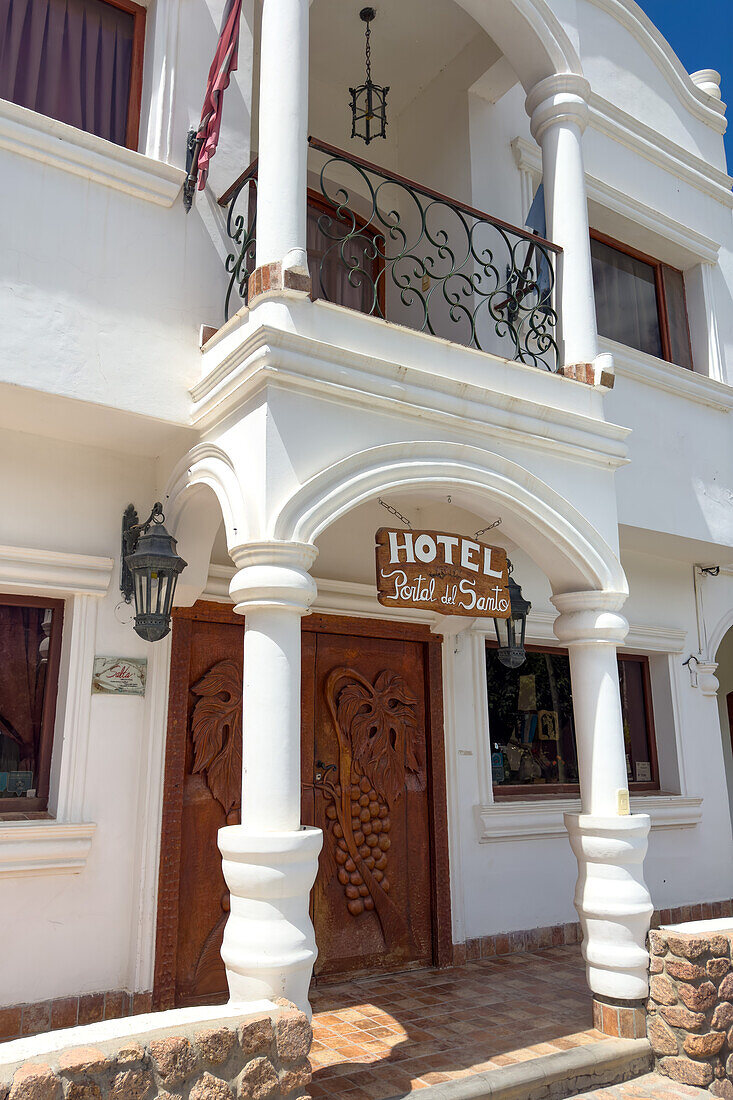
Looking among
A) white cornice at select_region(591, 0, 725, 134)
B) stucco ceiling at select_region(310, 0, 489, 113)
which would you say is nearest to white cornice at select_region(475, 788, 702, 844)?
stucco ceiling at select_region(310, 0, 489, 113)

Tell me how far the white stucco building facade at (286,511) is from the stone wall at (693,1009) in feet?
0.51

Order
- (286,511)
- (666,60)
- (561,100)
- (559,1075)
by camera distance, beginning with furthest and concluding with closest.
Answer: (666,60)
(561,100)
(559,1075)
(286,511)

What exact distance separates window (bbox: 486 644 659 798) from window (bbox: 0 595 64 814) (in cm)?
342

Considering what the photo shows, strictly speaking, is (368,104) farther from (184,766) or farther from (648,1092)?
(648,1092)

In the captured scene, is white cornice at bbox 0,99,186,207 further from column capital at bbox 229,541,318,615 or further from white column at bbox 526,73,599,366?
white column at bbox 526,73,599,366

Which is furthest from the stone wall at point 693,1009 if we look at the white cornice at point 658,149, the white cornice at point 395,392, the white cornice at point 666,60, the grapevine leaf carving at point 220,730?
the white cornice at point 666,60

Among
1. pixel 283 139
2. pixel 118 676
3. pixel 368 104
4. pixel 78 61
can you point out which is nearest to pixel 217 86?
pixel 283 139

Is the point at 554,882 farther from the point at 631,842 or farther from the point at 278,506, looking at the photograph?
the point at 278,506

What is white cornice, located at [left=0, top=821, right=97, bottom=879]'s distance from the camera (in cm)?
441

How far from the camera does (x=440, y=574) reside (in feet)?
14.6

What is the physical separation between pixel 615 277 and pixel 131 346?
518 cm

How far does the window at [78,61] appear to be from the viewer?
5027 mm

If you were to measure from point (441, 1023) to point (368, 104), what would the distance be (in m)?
6.53

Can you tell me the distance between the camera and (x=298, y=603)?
3867mm
